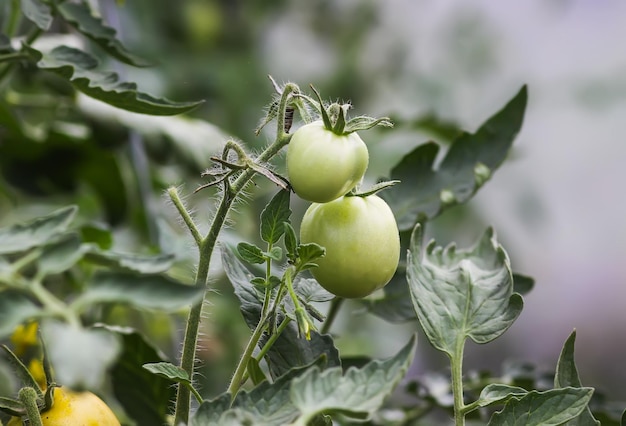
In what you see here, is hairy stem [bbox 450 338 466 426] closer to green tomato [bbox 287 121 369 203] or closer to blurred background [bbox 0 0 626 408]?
green tomato [bbox 287 121 369 203]

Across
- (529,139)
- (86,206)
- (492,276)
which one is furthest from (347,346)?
(529,139)

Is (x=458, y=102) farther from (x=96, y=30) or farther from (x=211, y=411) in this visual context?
(x=211, y=411)

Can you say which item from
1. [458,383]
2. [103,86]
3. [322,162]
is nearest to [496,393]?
[458,383]

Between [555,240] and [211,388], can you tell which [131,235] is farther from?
[555,240]

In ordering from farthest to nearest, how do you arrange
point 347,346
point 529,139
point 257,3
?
point 529,139, point 257,3, point 347,346

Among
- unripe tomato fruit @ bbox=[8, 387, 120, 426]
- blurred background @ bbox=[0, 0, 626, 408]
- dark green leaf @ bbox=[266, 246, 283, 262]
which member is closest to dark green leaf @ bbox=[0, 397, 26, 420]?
unripe tomato fruit @ bbox=[8, 387, 120, 426]

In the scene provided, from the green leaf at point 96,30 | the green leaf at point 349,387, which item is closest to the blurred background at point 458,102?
the green leaf at point 96,30
